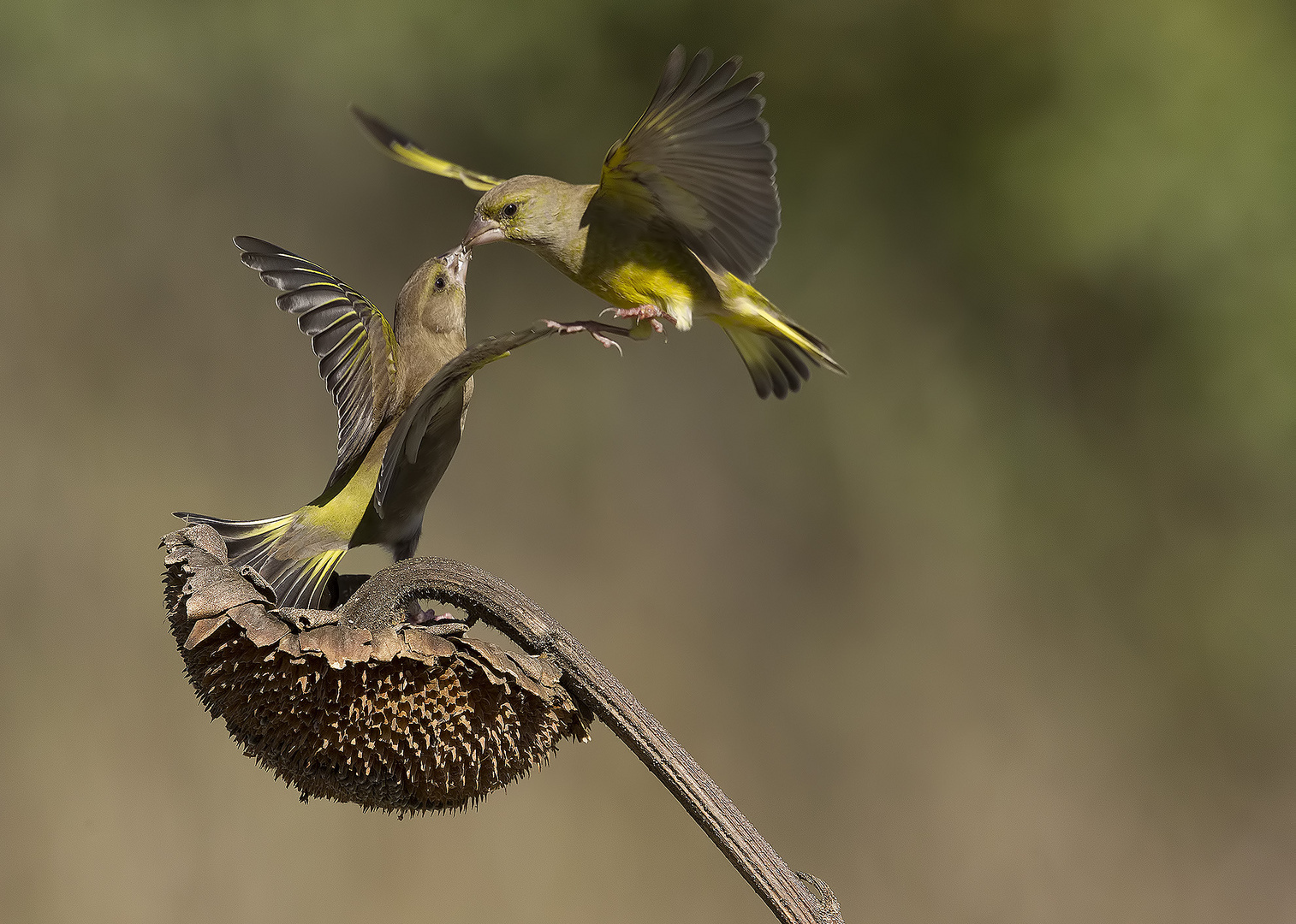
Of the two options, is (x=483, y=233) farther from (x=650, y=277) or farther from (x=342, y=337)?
(x=342, y=337)

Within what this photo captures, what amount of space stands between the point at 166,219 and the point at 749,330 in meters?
4.01

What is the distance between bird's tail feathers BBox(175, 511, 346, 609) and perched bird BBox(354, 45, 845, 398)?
31.0 inches

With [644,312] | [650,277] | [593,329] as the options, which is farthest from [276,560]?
[650,277]

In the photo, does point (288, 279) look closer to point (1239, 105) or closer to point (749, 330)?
point (749, 330)

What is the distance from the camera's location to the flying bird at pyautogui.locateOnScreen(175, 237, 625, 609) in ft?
6.23

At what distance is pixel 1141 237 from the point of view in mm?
6184

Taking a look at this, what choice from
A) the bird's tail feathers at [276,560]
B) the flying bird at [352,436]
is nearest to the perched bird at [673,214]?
the flying bird at [352,436]

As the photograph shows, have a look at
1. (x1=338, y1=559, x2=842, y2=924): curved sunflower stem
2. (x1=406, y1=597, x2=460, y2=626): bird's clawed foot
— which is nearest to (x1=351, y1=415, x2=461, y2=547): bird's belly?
(x1=406, y1=597, x2=460, y2=626): bird's clawed foot

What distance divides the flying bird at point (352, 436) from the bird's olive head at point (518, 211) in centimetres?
35

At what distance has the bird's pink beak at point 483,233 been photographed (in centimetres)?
240

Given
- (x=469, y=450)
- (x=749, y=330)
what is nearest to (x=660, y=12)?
(x=469, y=450)

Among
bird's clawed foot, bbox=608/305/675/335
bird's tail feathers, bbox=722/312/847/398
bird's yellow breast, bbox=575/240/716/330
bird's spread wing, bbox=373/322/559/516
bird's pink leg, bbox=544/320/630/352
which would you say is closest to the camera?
bird's spread wing, bbox=373/322/559/516

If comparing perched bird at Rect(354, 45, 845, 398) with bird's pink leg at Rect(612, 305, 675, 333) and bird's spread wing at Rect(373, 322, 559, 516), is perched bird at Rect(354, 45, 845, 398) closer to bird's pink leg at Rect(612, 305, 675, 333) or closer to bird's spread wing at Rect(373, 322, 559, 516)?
bird's pink leg at Rect(612, 305, 675, 333)

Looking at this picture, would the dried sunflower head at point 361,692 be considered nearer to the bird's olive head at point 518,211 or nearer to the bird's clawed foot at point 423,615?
the bird's clawed foot at point 423,615
